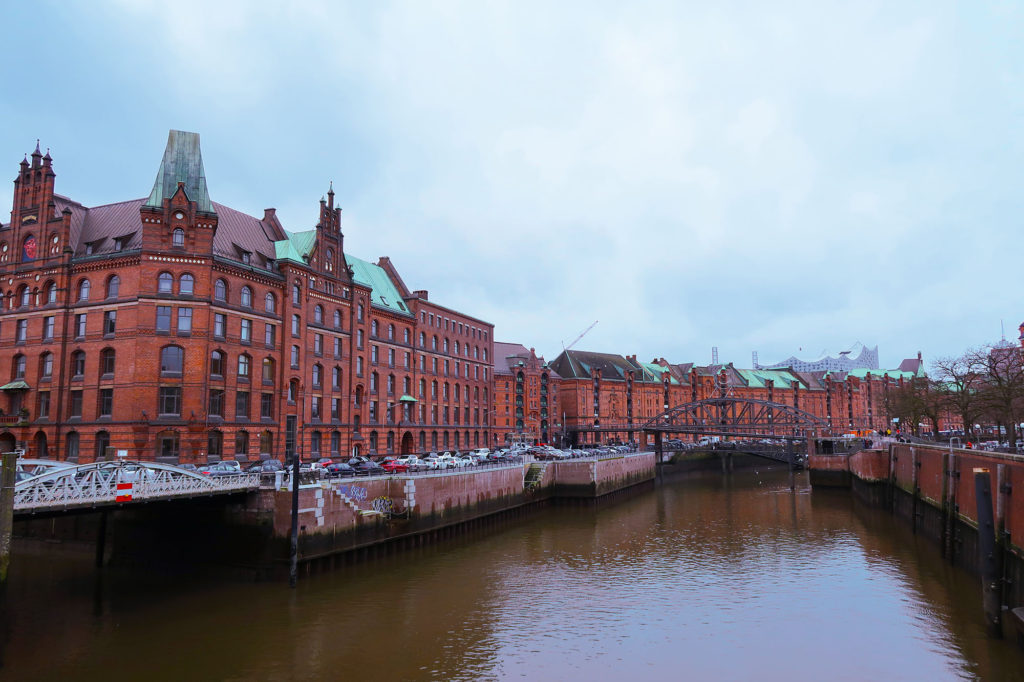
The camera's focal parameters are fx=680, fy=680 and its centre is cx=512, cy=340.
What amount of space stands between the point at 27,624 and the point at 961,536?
45.8 metres

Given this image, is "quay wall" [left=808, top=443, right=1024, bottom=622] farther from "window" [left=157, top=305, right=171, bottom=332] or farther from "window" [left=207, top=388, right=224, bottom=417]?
"window" [left=157, top=305, right=171, bottom=332]

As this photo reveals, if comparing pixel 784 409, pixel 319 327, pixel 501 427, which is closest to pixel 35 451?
pixel 319 327

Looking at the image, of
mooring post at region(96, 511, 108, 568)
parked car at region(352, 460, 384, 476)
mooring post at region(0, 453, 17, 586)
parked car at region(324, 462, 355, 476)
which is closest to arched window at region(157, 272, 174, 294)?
parked car at region(324, 462, 355, 476)

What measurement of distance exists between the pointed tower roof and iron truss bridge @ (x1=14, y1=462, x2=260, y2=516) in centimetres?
2663

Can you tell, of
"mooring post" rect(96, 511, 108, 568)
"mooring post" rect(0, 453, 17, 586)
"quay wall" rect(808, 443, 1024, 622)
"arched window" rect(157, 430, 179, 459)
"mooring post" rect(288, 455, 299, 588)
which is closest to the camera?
"mooring post" rect(0, 453, 17, 586)

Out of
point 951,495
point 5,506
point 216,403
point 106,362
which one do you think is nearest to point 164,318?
point 106,362

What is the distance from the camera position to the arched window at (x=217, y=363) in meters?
54.5

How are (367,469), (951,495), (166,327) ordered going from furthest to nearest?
(166,327) < (367,469) < (951,495)

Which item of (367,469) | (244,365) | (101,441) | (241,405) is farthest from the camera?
(244,365)

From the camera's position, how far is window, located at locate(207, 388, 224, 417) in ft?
178

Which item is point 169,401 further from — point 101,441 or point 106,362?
point 106,362

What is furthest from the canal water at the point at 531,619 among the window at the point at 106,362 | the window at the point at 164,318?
the window at the point at 164,318

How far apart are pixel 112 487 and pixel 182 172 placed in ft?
112

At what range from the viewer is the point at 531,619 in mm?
29188
